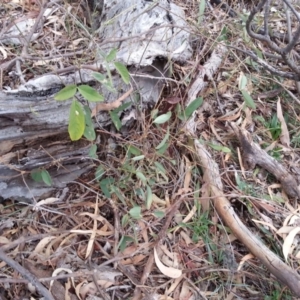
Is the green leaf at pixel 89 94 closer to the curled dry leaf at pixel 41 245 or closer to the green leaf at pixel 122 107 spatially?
the green leaf at pixel 122 107

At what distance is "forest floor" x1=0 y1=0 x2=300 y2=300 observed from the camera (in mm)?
1245

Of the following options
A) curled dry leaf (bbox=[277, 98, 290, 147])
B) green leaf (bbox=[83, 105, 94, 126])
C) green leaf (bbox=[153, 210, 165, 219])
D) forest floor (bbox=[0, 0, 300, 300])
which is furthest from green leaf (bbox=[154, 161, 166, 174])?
curled dry leaf (bbox=[277, 98, 290, 147])

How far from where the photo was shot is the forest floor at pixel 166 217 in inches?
49.0

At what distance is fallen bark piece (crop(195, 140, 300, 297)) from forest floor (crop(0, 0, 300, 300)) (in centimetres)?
2

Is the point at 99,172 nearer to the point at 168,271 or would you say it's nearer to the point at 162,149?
the point at 162,149

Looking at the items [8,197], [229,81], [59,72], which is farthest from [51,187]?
[229,81]

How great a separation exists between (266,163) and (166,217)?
379mm

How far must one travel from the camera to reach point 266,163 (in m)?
1.46

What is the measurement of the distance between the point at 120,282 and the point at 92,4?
3.57 ft

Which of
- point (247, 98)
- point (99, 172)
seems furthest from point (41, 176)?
point (247, 98)

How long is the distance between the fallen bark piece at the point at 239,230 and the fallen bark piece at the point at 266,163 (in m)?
0.12

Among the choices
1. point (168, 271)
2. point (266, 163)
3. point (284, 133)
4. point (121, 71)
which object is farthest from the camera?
point (284, 133)

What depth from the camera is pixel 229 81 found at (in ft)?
5.52

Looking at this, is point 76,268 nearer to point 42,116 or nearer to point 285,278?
point 42,116
